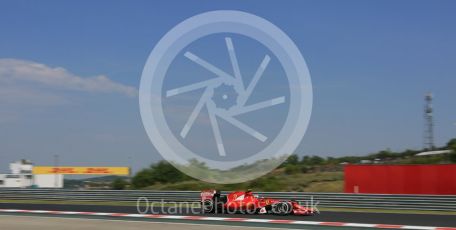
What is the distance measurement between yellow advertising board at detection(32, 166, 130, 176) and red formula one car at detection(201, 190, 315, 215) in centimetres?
4192

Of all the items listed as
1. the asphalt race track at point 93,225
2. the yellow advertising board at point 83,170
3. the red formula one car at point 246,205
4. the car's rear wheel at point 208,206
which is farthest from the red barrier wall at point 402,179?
the yellow advertising board at point 83,170

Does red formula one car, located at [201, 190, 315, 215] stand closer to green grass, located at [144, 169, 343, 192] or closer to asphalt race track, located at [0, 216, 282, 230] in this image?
asphalt race track, located at [0, 216, 282, 230]

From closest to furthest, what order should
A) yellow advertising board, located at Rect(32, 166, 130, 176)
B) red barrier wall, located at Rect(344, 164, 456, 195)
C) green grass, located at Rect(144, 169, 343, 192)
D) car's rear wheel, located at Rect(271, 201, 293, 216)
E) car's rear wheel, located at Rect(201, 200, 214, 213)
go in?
car's rear wheel, located at Rect(271, 201, 293, 216), car's rear wheel, located at Rect(201, 200, 214, 213), red barrier wall, located at Rect(344, 164, 456, 195), green grass, located at Rect(144, 169, 343, 192), yellow advertising board, located at Rect(32, 166, 130, 176)

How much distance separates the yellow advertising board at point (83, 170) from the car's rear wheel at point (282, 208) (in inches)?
1703

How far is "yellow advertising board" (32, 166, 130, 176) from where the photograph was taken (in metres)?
58.2

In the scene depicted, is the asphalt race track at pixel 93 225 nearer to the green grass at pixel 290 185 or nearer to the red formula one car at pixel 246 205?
the red formula one car at pixel 246 205

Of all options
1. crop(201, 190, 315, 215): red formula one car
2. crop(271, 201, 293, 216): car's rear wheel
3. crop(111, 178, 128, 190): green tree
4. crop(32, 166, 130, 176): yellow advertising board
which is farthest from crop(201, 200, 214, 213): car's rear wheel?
crop(32, 166, 130, 176): yellow advertising board

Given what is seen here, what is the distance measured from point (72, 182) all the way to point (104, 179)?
10.7 feet

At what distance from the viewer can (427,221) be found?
578 inches

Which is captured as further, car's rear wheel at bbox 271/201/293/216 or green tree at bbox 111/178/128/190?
green tree at bbox 111/178/128/190

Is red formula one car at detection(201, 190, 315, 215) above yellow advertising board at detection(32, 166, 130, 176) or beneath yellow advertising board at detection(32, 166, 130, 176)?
beneath

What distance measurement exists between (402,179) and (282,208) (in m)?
11.4

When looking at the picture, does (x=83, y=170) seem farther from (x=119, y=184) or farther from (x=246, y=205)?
(x=246, y=205)

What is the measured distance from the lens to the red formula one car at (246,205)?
16.3 meters
